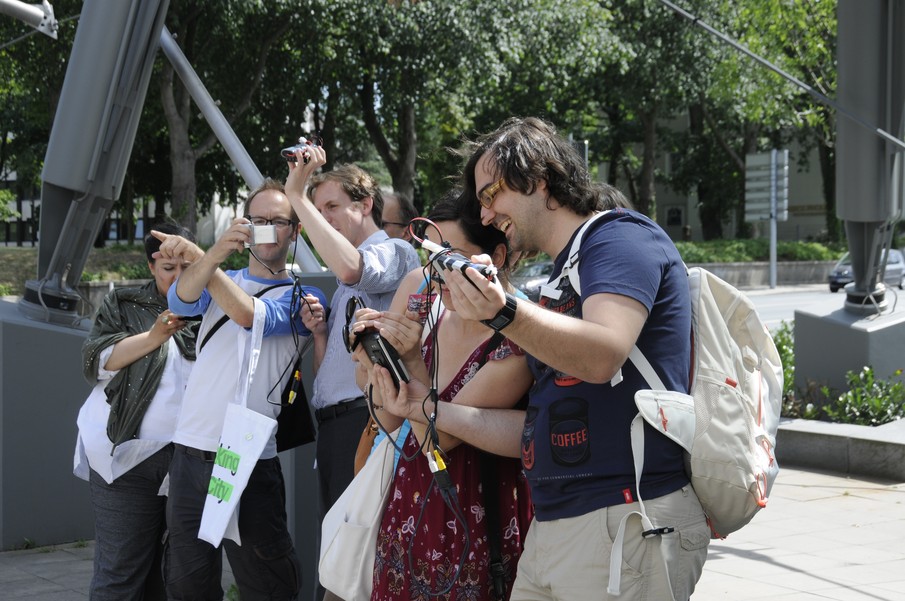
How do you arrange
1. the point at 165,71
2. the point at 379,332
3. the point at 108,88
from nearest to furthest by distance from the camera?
1. the point at 379,332
2. the point at 108,88
3. the point at 165,71

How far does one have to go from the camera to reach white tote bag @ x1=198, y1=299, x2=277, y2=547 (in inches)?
147

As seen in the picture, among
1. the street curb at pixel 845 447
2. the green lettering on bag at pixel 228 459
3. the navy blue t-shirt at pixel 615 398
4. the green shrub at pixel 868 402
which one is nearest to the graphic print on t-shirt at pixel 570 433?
the navy blue t-shirt at pixel 615 398

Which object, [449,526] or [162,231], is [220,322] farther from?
[449,526]

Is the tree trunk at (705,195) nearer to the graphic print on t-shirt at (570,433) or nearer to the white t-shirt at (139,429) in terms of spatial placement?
the white t-shirt at (139,429)

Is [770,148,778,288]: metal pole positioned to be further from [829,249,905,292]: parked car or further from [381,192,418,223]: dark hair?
[381,192,418,223]: dark hair

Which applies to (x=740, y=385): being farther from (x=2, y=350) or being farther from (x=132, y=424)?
(x=2, y=350)

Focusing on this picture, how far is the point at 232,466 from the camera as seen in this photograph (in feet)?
12.4

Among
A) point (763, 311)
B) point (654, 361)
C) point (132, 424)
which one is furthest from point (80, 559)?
point (763, 311)

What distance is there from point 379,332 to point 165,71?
74.5 ft

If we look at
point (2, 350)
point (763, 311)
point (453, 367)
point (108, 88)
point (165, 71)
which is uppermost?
point (165, 71)

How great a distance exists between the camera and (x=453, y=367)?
10.2ft

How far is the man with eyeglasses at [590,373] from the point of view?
7.55 feet

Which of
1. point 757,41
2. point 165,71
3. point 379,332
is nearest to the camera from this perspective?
point 379,332

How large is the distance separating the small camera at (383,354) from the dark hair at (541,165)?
573mm
